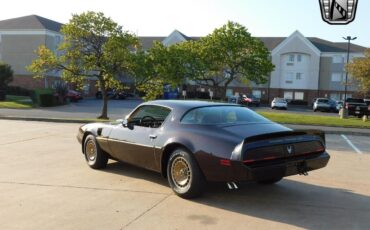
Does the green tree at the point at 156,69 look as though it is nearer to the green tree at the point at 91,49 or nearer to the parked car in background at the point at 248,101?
the green tree at the point at 91,49

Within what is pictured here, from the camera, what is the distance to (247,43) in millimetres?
30516

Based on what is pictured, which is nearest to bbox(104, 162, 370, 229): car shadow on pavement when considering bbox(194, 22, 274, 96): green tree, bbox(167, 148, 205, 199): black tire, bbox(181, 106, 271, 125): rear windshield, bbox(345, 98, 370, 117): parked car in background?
bbox(167, 148, 205, 199): black tire

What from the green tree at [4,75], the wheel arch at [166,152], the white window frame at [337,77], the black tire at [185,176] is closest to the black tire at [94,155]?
the wheel arch at [166,152]

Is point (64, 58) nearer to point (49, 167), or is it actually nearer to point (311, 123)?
point (311, 123)

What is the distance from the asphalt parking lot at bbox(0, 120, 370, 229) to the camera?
542 cm

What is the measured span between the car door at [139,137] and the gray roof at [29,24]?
50.8 m

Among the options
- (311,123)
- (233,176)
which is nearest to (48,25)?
(311,123)

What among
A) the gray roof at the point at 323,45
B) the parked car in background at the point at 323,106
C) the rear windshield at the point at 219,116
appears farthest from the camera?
the gray roof at the point at 323,45

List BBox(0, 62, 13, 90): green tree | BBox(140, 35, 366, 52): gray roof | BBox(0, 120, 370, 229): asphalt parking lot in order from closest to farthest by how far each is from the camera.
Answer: BBox(0, 120, 370, 229): asphalt parking lot < BBox(0, 62, 13, 90): green tree < BBox(140, 35, 366, 52): gray roof

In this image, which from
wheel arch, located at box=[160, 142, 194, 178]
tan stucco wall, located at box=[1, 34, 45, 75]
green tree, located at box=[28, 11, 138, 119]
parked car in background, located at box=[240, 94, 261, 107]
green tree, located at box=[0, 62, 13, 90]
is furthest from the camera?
tan stucco wall, located at box=[1, 34, 45, 75]

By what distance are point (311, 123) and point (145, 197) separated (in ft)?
58.1

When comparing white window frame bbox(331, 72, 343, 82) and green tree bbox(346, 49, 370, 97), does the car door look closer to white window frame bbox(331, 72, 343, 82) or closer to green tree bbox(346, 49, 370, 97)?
green tree bbox(346, 49, 370, 97)

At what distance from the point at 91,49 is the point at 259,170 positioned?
19285 mm

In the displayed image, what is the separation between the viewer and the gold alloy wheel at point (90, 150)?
8688 millimetres
